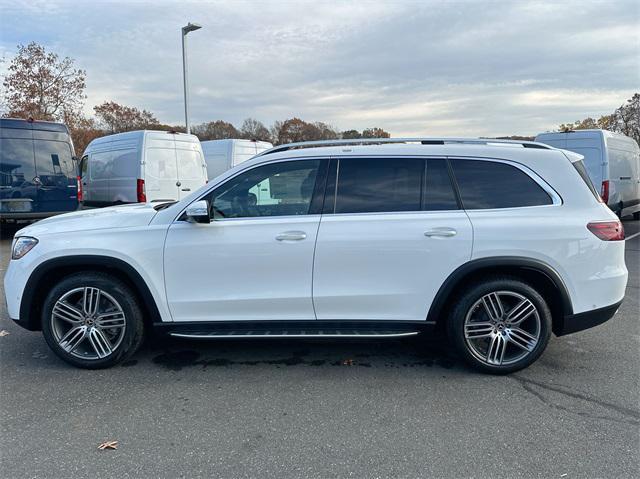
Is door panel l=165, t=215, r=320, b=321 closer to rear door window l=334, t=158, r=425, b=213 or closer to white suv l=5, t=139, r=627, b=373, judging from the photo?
white suv l=5, t=139, r=627, b=373

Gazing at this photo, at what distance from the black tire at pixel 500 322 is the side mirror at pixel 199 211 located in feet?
6.72

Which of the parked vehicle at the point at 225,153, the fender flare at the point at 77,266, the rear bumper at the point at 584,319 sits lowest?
the rear bumper at the point at 584,319

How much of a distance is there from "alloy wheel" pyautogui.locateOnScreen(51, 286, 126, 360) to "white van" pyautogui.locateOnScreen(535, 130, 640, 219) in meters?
10.1

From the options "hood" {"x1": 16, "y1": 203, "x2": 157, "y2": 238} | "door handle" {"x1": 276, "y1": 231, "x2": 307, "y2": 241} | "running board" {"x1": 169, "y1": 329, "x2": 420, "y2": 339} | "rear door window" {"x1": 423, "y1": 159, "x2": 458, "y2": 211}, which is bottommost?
"running board" {"x1": 169, "y1": 329, "x2": 420, "y2": 339}

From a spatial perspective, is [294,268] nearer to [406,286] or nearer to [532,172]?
[406,286]

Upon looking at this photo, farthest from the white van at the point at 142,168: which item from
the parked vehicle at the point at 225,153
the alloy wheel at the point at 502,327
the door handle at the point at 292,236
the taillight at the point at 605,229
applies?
the taillight at the point at 605,229

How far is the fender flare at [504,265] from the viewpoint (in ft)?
11.4

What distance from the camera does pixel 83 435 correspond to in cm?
282

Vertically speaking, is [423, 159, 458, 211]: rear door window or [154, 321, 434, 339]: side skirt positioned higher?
[423, 159, 458, 211]: rear door window

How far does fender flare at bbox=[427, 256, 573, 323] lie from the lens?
3465 millimetres

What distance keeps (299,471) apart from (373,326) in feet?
4.44

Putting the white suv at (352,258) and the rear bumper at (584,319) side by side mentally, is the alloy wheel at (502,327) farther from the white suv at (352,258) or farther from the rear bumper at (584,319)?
the rear bumper at (584,319)

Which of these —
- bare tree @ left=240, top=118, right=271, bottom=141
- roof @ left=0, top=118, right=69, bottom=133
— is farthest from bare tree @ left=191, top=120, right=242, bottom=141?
roof @ left=0, top=118, right=69, bottom=133

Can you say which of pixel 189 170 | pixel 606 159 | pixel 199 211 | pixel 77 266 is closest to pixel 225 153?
pixel 189 170
